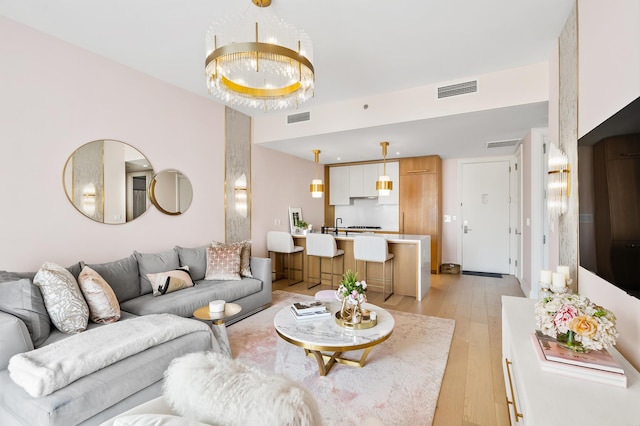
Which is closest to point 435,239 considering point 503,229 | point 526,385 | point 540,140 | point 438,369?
point 503,229

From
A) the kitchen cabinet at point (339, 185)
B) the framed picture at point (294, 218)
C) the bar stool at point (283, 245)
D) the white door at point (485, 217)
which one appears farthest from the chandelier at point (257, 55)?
the white door at point (485, 217)

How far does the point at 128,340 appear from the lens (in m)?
1.81

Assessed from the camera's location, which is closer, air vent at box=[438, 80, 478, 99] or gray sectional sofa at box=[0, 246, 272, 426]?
gray sectional sofa at box=[0, 246, 272, 426]

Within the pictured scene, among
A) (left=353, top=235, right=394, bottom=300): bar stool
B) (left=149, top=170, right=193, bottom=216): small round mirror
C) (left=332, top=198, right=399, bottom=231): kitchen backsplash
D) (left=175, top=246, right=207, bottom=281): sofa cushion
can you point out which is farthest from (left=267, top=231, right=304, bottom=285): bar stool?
(left=332, top=198, right=399, bottom=231): kitchen backsplash

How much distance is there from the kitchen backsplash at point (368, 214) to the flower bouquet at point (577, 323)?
535 cm

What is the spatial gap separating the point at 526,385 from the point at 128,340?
2099 millimetres

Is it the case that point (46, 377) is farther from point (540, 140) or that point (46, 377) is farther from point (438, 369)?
point (540, 140)

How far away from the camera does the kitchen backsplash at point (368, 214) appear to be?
691 centimetres

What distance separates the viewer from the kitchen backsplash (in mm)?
6906

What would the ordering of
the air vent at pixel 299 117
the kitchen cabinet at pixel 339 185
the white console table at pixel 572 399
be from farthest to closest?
the kitchen cabinet at pixel 339 185 < the air vent at pixel 299 117 < the white console table at pixel 572 399

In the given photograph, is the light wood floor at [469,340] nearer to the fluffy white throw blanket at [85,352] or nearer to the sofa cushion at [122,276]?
the fluffy white throw blanket at [85,352]

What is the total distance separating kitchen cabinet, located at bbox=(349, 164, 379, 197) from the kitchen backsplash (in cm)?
39

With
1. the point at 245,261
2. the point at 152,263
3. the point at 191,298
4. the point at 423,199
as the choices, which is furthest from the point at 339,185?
the point at 191,298

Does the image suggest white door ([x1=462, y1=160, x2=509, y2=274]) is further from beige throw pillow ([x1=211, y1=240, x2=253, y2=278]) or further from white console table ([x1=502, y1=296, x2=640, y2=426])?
white console table ([x1=502, y1=296, x2=640, y2=426])
